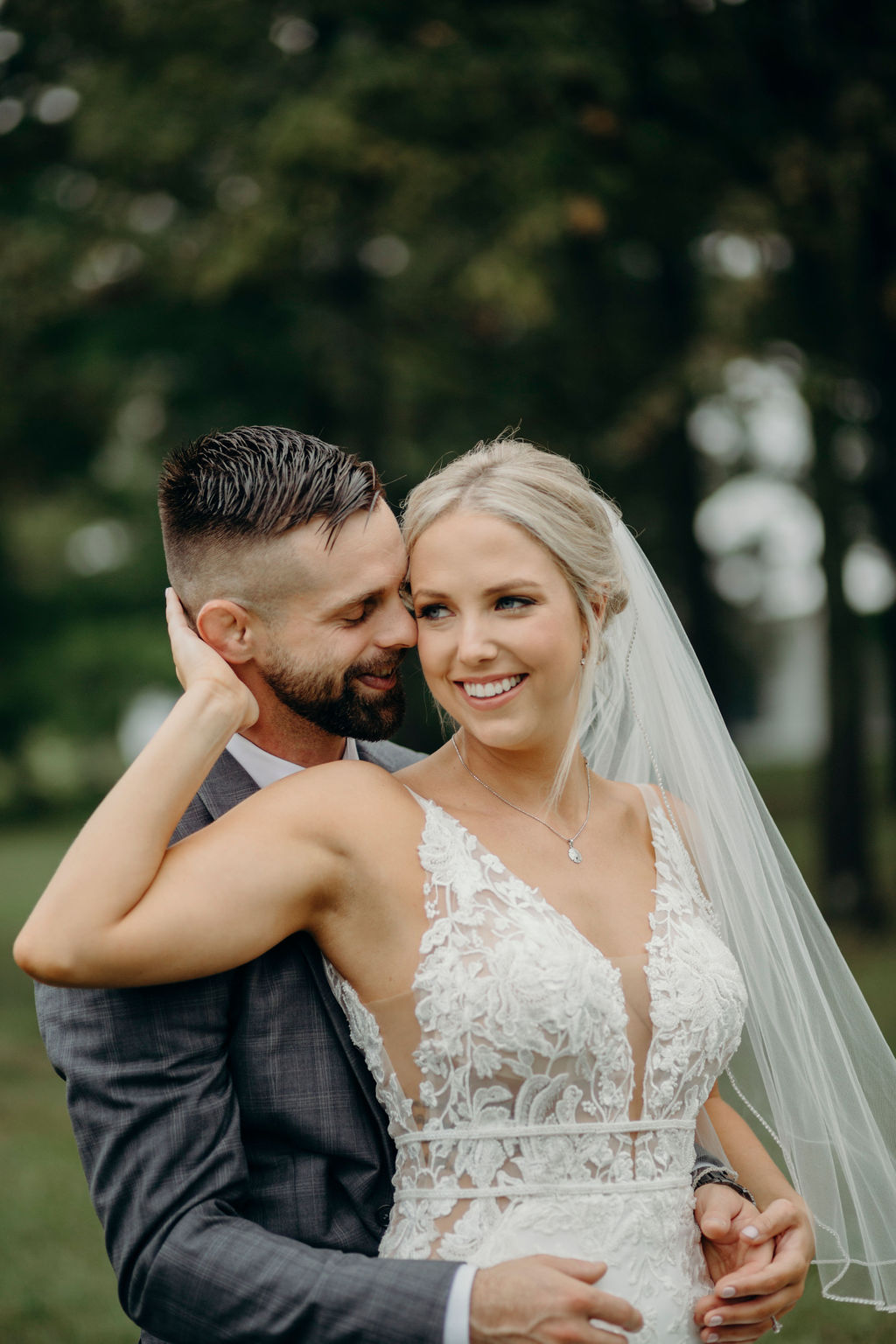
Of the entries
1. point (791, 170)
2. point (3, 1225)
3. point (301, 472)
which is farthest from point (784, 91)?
point (3, 1225)

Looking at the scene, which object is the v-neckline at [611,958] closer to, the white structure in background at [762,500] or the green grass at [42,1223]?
the green grass at [42,1223]

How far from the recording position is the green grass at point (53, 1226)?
18.5 feet

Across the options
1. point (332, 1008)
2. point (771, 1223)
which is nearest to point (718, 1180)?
point (771, 1223)

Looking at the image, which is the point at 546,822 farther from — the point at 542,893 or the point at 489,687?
the point at 489,687

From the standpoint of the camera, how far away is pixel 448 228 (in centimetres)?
1220

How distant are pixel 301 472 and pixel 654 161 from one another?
907cm

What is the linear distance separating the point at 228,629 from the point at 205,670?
0.23m

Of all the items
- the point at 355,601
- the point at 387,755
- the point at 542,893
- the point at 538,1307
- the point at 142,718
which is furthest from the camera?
the point at 142,718

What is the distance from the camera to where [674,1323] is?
2.65 meters

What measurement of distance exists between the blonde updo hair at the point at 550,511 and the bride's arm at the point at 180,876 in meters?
0.70

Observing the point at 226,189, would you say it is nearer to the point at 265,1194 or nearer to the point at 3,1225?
the point at 3,1225

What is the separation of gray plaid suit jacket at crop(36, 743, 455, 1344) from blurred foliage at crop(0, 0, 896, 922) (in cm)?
885

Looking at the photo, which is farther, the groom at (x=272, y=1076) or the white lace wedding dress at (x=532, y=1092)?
the white lace wedding dress at (x=532, y=1092)

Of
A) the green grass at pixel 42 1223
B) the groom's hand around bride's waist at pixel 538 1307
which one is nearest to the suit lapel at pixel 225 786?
the groom's hand around bride's waist at pixel 538 1307
